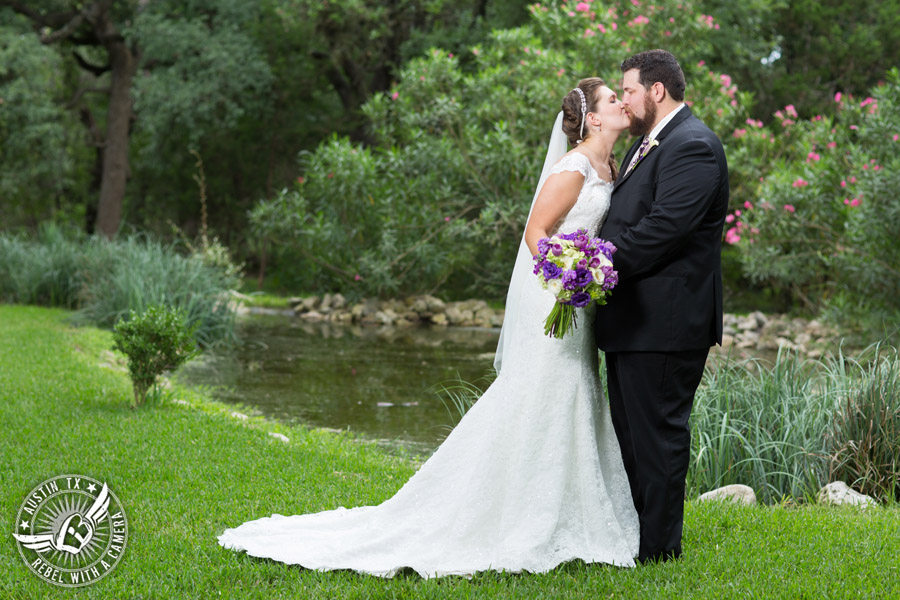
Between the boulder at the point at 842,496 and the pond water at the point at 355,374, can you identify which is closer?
the boulder at the point at 842,496

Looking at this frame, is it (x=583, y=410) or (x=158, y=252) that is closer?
(x=583, y=410)

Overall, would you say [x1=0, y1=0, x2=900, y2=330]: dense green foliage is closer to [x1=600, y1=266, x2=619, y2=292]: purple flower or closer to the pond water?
the pond water

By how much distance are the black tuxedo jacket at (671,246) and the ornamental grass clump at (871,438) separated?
2125 millimetres

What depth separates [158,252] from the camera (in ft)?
41.9

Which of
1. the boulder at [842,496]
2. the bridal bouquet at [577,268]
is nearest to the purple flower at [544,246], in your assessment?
the bridal bouquet at [577,268]

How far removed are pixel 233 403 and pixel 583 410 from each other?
5.40 m

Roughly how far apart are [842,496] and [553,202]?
8.38 ft

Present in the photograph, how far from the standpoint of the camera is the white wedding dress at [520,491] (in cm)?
364

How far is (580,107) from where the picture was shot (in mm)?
3973

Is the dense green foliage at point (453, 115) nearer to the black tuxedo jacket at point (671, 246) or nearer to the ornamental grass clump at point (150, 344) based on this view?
the black tuxedo jacket at point (671, 246)

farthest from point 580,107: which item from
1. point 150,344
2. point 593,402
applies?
point 150,344

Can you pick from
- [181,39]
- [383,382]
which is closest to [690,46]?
[383,382]

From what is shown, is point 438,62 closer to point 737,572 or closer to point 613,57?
point 613,57

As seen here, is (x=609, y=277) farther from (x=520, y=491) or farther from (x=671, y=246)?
(x=520, y=491)
